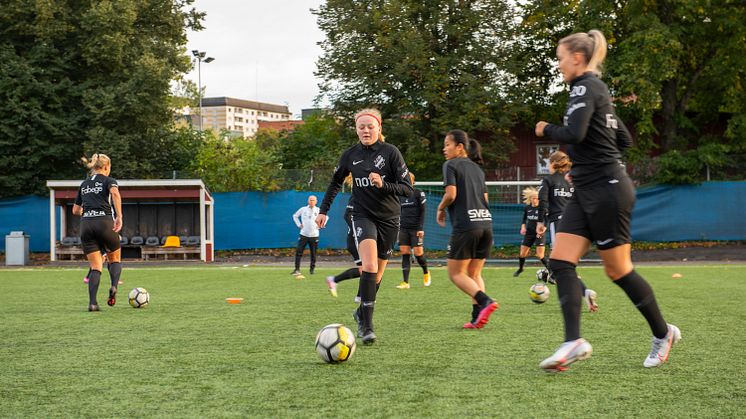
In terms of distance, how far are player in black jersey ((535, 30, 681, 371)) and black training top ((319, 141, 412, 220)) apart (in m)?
2.30

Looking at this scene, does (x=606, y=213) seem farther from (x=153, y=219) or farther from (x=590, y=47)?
(x=153, y=219)

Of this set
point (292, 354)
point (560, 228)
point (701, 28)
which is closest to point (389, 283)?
point (292, 354)

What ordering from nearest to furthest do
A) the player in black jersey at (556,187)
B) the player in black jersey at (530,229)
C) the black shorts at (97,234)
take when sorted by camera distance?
the black shorts at (97,234) → the player in black jersey at (556,187) → the player in black jersey at (530,229)

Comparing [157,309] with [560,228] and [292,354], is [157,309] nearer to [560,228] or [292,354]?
[292,354]

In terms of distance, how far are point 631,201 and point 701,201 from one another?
71.7ft

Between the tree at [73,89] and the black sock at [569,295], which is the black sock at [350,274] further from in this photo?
the tree at [73,89]

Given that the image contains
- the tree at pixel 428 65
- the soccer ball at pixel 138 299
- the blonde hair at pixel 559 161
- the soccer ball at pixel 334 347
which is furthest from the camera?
the tree at pixel 428 65

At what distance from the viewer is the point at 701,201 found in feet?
82.9

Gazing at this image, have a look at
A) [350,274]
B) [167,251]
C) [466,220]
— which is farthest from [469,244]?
[167,251]

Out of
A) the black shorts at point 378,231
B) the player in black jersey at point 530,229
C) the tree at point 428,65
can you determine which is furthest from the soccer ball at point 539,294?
the tree at point 428,65

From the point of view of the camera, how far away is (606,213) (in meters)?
5.10

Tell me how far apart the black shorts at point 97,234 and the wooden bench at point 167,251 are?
641 inches

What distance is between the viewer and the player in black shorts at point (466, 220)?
7699mm

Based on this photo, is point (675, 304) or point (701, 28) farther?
point (701, 28)
